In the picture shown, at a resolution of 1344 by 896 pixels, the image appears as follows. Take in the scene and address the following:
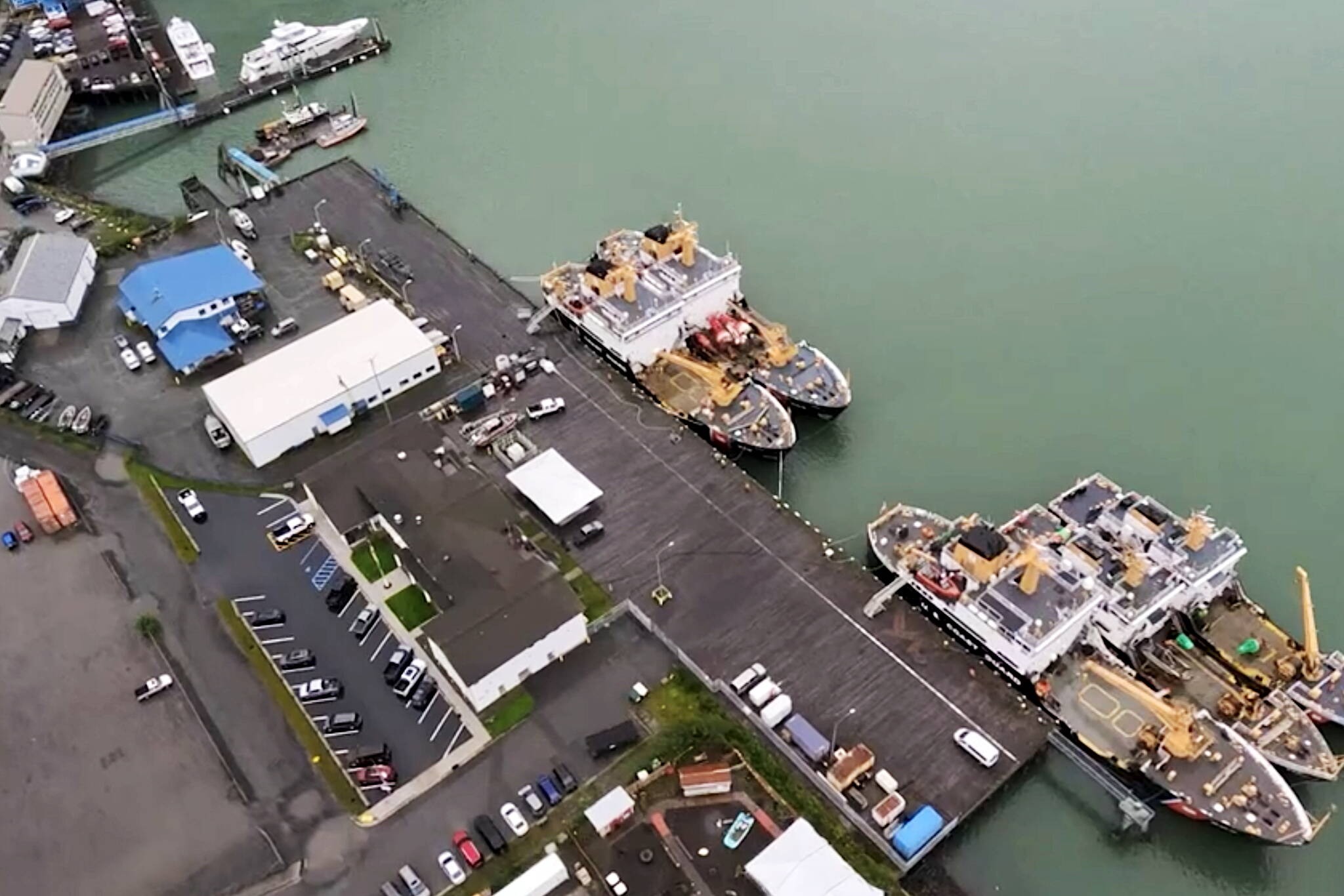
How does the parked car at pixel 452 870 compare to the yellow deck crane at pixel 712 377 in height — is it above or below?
below

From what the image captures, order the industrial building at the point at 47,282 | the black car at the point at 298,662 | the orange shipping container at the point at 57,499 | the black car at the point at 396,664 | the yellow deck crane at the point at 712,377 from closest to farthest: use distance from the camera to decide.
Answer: the black car at the point at 396,664
the black car at the point at 298,662
the orange shipping container at the point at 57,499
the yellow deck crane at the point at 712,377
the industrial building at the point at 47,282

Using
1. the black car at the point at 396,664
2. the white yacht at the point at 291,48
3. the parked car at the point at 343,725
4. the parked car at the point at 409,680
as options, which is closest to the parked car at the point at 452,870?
the parked car at the point at 343,725

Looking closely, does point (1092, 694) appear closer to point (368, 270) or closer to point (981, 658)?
point (981, 658)

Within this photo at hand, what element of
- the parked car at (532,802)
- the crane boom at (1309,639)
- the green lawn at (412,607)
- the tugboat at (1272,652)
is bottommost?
the parked car at (532,802)

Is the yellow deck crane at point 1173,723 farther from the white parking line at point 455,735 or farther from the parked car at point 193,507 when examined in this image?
the parked car at point 193,507

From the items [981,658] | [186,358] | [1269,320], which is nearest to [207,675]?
[186,358]

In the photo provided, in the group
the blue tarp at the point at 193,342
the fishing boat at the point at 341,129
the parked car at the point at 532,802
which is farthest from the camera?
the fishing boat at the point at 341,129

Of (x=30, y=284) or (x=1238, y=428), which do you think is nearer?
(x=1238, y=428)
